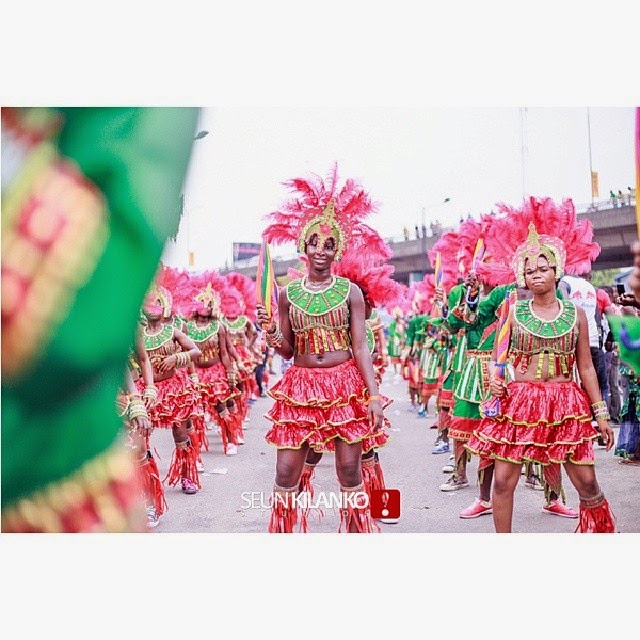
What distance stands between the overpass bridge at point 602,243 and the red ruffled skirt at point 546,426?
35.0 inches

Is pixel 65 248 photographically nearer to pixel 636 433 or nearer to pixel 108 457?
pixel 108 457

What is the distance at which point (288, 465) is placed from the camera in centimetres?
439

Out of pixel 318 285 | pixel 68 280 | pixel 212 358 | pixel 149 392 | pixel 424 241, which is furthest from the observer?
pixel 212 358

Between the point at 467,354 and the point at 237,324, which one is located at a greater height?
the point at 237,324

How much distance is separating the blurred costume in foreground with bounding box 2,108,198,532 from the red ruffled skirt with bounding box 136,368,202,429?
155cm

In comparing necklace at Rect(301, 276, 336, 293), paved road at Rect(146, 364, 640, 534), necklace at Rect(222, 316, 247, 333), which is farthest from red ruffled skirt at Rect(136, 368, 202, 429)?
necklace at Rect(222, 316, 247, 333)

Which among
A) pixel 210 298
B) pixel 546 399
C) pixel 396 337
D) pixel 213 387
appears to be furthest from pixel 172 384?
pixel 396 337

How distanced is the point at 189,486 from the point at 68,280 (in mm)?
1760

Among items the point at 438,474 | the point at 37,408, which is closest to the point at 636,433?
the point at 438,474

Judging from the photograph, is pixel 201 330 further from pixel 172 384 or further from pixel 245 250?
pixel 245 250

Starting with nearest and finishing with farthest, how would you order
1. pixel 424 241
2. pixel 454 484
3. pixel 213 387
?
pixel 424 241 → pixel 454 484 → pixel 213 387

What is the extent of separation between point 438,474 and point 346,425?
1399mm

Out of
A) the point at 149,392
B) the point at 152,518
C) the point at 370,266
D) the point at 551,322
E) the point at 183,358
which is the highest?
the point at 370,266

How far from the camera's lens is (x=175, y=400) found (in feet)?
19.7
